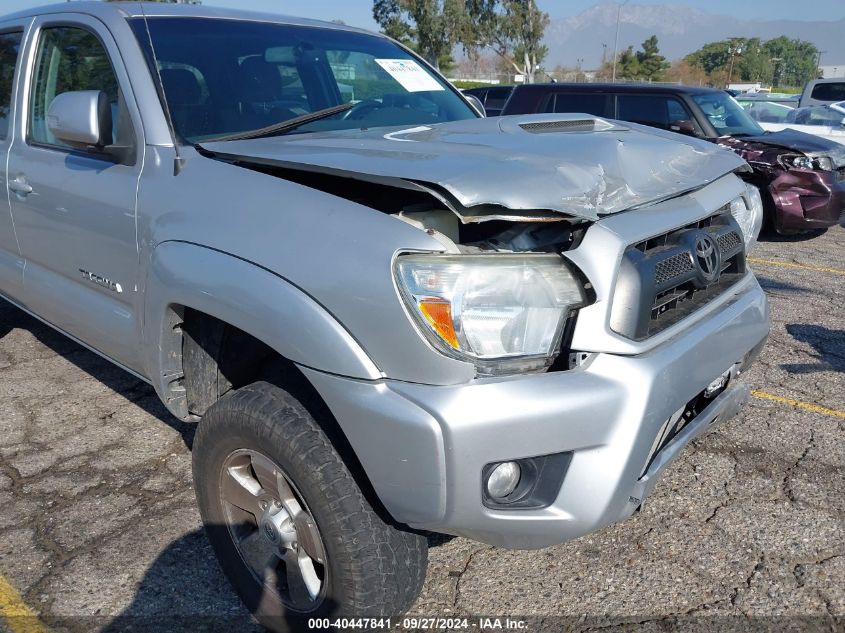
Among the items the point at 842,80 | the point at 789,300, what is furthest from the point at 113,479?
the point at 842,80

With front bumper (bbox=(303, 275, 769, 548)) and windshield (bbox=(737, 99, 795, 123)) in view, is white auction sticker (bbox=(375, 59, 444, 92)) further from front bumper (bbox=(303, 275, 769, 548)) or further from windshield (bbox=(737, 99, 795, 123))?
windshield (bbox=(737, 99, 795, 123))

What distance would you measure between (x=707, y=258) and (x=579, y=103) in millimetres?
7369

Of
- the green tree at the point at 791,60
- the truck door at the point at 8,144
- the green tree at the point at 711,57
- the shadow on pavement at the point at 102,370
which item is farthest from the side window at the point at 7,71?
the green tree at the point at 791,60

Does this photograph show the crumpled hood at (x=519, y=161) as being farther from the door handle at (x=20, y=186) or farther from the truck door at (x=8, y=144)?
the truck door at (x=8, y=144)

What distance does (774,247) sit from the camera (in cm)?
817

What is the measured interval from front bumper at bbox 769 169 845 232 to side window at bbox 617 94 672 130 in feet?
4.67

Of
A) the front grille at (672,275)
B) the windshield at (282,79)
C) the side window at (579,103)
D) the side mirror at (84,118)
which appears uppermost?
the windshield at (282,79)

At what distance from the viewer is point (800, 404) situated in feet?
13.0

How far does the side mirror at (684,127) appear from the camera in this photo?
330 inches

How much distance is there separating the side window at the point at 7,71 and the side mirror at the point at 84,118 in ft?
3.71

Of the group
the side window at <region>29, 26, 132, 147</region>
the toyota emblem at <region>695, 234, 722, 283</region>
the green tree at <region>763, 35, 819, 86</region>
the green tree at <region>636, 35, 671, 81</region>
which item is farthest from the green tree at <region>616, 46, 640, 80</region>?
the toyota emblem at <region>695, 234, 722, 283</region>

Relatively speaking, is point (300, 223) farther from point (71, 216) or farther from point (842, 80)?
point (842, 80)

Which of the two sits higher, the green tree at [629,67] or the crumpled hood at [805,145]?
the crumpled hood at [805,145]

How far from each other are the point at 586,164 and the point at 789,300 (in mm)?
4392
